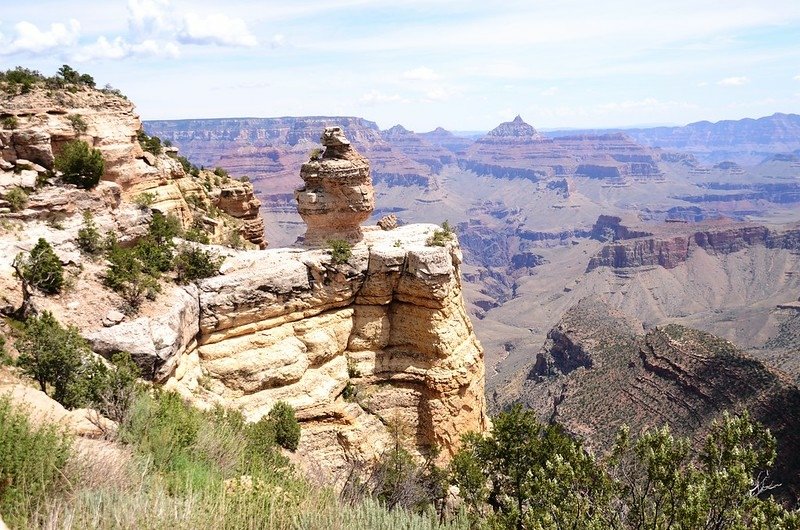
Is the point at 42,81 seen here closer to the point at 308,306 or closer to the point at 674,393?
the point at 308,306

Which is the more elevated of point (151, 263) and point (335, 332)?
point (151, 263)

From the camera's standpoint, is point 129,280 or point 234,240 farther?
point 234,240

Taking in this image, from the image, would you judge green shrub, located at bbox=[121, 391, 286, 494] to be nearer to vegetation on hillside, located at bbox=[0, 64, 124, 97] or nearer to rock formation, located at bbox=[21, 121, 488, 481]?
rock formation, located at bbox=[21, 121, 488, 481]

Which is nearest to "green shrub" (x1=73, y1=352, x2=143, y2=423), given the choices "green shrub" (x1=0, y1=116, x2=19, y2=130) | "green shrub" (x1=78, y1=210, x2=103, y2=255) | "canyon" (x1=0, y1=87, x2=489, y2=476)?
"canyon" (x1=0, y1=87, x2=489, y2=476)

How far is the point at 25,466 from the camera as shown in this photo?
8586 mm

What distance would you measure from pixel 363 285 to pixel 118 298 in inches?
354

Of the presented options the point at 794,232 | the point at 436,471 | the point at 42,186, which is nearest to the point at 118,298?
the point at 42,186

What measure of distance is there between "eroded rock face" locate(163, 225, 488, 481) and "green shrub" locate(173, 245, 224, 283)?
1.78 feet

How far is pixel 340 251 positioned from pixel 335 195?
3.37 meters

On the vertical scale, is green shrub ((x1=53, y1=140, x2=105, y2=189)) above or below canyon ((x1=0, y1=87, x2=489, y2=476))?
above

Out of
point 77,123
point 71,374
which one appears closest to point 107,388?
point 71,374

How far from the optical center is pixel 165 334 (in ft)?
59.5

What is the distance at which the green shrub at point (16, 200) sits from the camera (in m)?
20.6

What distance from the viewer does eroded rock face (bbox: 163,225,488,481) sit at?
21281 mm
